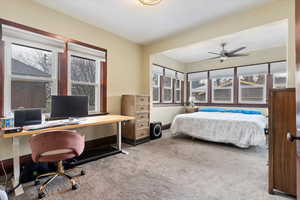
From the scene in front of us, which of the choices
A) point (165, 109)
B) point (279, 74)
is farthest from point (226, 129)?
point (279, 74)

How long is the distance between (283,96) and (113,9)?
2.92 metres

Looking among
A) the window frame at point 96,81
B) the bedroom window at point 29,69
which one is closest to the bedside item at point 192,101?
the window frame at point 96,81

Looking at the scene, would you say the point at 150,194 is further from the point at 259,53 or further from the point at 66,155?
the point at 259,53

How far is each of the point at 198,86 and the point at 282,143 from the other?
4.85 m

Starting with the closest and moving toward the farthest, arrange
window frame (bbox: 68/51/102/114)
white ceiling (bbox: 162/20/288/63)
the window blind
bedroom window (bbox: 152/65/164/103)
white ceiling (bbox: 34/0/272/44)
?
white ceiling (bbox: 34/0/272/44) → window frame (bbox: 68/51/102/114) → white ceiling (bbox: 162/20/288/63) → the window blind → bedroom window (bbox: 152/65/164/103)

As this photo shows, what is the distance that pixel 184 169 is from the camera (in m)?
2.35

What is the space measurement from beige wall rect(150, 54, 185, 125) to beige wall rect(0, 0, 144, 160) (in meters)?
0.89

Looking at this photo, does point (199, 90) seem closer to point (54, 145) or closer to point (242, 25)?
point (242, 25)

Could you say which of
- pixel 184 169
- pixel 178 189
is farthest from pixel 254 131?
pixel 178 189

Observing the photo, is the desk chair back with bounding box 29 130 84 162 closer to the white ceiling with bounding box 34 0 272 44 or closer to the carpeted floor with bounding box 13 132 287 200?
the carpeted floor with bounding box 13 132 287 200

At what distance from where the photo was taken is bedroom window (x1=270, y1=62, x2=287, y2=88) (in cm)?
460

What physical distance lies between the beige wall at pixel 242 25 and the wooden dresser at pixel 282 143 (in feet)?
2.31

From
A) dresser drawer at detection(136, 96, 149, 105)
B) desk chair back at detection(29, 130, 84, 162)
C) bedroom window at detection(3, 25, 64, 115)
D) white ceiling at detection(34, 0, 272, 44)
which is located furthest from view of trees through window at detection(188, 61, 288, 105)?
desk chair back at detection(29, 130, 84, 162)

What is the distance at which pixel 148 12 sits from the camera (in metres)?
2.83
